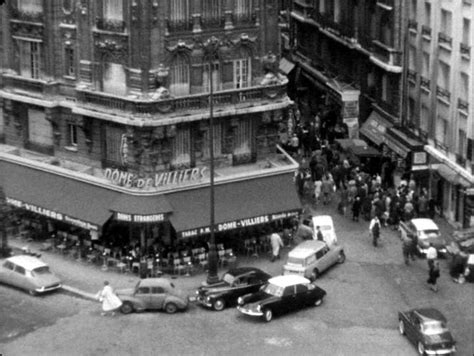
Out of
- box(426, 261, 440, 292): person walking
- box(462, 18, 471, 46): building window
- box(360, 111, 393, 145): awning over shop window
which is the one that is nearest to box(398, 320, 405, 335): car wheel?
box(426, 261, 440, 292): person walking

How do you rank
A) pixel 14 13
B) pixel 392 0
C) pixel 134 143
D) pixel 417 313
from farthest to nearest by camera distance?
pixel 392 0 < pixel 14 13 < pixel 134 143 < pixel 417 313

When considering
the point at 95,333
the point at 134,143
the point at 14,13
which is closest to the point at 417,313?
the point at 95,333

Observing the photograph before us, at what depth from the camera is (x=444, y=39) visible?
7450 cm

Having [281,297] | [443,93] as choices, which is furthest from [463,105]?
[281,297]

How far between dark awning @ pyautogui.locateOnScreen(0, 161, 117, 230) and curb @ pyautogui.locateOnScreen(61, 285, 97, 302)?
13.9 feet

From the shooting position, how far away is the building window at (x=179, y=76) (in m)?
67.7

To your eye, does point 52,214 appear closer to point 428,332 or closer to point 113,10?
point 113,10

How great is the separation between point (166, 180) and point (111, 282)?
19.2 ft

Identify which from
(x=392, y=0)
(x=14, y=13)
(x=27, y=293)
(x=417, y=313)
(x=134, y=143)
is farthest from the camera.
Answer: (x=392, y=0)

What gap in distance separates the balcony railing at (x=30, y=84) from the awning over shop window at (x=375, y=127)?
2185 centimetres

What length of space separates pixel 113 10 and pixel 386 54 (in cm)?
2254

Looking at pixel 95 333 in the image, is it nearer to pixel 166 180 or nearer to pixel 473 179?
pixel 166 180

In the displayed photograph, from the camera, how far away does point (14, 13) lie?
7269 cm

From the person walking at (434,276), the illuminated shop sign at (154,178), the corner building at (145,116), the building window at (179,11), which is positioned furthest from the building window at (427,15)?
the person walking at (434,276)
